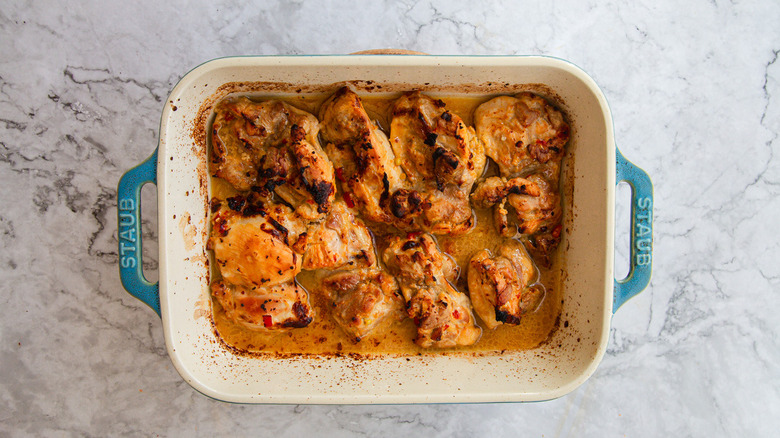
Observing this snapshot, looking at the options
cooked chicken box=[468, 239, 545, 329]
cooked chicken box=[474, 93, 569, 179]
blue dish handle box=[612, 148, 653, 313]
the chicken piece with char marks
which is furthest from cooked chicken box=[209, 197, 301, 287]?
blue dish handle box=[612, 148, 653, 313]

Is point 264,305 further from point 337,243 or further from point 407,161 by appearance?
point 407,161

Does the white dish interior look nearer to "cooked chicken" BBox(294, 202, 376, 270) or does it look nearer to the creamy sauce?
the creamy sauce

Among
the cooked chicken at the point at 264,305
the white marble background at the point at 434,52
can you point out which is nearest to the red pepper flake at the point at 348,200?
the cooked chicken at the point at 264,305

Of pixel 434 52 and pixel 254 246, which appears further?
pixel 434 52

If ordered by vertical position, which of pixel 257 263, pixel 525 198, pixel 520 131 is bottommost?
pixel 257 263

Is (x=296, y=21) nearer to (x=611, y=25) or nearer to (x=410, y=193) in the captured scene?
(x=410, y=193)

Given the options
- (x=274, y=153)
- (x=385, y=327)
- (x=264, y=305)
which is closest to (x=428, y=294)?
(x=385, y=327)

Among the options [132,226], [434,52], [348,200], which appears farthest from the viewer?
[434,52]

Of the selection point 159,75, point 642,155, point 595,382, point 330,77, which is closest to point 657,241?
point 642,155
